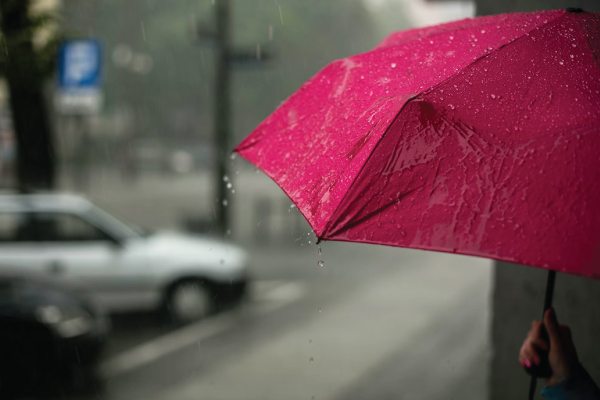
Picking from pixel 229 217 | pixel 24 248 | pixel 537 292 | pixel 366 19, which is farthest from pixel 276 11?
pixel 537 292

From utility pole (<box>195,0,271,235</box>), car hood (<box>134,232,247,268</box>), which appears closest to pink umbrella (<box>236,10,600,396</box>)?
car hood (<box>134,232,247,268</box>)

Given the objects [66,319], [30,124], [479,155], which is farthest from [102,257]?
[479,155]

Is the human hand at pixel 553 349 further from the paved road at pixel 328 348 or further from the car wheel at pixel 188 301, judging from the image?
→ the car wheel at pixel 188 301

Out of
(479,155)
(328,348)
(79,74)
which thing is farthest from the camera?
(79,74)

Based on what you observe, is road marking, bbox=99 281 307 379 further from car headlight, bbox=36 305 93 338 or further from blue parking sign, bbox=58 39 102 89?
blue parking sign, bbox=58 39 102 89

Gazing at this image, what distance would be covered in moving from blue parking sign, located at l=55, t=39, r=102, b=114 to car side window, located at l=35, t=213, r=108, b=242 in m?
2.37

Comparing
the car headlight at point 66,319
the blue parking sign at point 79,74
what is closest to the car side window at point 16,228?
the car headlight at point 66,319

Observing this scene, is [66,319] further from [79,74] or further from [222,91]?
[222,91]

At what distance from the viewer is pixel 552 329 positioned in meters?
1.64

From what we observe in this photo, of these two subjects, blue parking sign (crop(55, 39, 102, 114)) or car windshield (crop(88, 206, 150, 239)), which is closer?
car windshield (crop(88, 206, 150, 239))

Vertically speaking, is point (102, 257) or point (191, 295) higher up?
point (102, 257)

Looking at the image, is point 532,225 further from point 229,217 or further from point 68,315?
point 229,217

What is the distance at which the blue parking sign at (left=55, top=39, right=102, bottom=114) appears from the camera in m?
8.43

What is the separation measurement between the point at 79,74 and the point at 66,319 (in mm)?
4607
